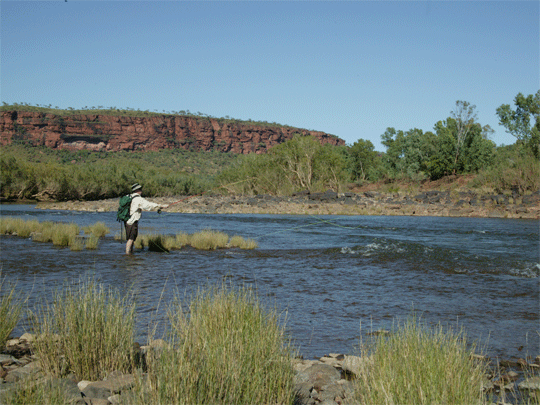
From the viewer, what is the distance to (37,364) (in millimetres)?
4289

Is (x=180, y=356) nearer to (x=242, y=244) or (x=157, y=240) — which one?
(x=157, y=240)

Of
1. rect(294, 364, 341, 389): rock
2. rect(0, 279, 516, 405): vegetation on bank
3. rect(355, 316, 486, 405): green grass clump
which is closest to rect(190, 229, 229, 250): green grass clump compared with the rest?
rect(0, 279, 516, 405): vegetation on bank

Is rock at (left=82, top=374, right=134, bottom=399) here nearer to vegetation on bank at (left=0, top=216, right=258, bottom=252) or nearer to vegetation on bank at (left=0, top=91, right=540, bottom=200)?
vegetation on bank at (left=0, top=216, right=258, bottom=252)

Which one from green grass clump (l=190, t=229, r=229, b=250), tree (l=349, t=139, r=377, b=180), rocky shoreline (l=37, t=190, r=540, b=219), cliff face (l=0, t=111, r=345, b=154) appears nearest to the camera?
green grass clump (l=190, t=229, r=229, b=250)

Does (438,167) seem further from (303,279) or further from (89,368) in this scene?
(89,368)

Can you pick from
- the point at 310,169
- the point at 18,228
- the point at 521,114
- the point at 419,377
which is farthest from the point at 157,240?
the point at 521,114

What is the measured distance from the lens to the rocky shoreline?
106ft

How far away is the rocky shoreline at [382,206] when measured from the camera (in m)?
32.3

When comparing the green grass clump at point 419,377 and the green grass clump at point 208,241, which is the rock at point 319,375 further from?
the green grass clump at point 208,241

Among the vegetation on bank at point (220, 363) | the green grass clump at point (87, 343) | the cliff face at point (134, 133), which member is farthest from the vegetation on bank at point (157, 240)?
the cliff face at point (134, 133)

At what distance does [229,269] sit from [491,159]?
166 feet

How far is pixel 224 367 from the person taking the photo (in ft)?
11.1

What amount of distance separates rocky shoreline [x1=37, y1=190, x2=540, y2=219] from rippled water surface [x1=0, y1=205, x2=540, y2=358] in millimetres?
15375

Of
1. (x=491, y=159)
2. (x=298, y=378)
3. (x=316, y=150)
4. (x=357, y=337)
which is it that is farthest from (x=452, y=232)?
(x=491, y=159)
